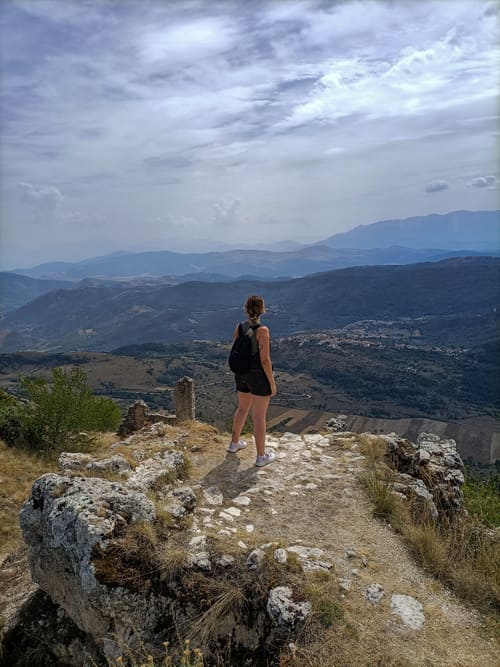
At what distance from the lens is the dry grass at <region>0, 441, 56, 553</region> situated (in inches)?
340

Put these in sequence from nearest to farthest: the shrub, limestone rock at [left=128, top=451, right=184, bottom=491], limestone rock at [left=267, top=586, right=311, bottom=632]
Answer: limestone rock at [left=267, top=586, right=311, bottom=632], limestone rock at [left=128, top=451, right=184, bottom=491], the shrub

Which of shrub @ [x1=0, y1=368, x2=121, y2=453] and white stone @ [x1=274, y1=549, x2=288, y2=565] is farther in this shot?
shrub @ [x1=0, y1=368, x2=121, y2=453]

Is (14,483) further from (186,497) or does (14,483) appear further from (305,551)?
(305,551)

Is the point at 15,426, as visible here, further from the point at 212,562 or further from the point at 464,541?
the point at 464,541

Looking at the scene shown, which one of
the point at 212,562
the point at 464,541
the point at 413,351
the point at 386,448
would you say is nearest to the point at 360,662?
the point at 212,562

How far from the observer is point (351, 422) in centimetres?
10131

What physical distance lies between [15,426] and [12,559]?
264 inches

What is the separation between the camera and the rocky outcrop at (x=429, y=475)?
7875 millimetres

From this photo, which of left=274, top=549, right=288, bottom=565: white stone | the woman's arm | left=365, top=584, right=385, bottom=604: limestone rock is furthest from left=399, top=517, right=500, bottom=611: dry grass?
the woman's arm

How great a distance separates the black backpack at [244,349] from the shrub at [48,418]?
716 centimetres

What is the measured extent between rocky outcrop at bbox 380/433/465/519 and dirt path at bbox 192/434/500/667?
93cm

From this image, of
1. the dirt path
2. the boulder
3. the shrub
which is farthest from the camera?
the shrub

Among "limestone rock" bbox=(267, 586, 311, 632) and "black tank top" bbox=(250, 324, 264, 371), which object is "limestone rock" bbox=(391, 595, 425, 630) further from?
"black tank top" bbox=(250, 324, 264, 371)

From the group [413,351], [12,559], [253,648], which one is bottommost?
[413,351]
